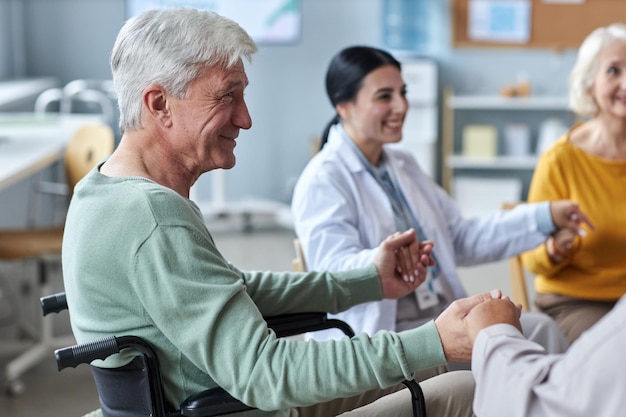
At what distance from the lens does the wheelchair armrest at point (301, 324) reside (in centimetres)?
179

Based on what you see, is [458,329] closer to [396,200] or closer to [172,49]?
[172,49]

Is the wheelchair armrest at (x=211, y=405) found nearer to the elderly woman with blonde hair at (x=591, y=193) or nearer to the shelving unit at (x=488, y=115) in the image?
the elderly woman with blonde hair at (x=591, y=193)

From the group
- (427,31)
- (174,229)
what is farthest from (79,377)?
(427,31)

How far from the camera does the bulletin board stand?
6320 mm

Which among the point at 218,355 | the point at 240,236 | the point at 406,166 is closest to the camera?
the point at 218,355

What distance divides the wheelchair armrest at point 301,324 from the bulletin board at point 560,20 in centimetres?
493

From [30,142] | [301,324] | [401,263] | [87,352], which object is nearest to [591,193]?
[401,263]

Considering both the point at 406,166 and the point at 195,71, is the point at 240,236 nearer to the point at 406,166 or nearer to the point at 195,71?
the point at 406,166

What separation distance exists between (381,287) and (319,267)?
36 cm

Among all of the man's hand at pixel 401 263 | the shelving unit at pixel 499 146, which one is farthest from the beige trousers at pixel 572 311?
the shelving unit at pixel 499 146

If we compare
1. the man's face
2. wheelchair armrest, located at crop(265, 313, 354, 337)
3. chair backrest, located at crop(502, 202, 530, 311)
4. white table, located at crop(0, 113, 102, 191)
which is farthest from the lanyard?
white table, located at crop(0, 113, 102, 191)

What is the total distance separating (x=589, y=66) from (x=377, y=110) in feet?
2.26

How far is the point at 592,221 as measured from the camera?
8.49 feet

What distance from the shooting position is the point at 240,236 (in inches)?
240
